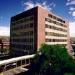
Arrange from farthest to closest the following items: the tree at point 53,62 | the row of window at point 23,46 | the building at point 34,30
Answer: the row of window at point 23,46, the building at point 34,30, the tree at point 53,62

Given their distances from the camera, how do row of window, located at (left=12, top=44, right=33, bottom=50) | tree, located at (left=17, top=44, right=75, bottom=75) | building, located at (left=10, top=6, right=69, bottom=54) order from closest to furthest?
tree, located at (left=17, top=44, right=75, bottom=75), building, located at (left=10, top=6, right=69, bottom=54), row of window, located at (left=12, top=44, right=33, bottom=50)

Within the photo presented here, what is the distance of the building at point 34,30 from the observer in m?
55.0

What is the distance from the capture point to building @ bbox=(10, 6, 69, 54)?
55.0m

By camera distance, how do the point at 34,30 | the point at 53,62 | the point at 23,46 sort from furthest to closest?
the point at 23,46 < the point at 34,30 < the point at 53,62

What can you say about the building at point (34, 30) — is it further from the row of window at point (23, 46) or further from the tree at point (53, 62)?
the tree at point (53, 62)

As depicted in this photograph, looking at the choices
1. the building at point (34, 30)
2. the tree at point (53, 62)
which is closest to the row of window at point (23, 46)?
the building at point (34, 30)

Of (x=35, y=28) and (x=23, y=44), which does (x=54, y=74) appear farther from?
(x=23, y=44)

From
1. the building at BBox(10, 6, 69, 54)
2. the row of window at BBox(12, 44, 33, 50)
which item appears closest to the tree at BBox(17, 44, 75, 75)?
the building at BBox(10, 6, 69, 54)

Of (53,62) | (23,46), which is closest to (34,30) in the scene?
(23,46)

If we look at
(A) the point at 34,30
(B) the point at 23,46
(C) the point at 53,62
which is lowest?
(C) the point at 53,62

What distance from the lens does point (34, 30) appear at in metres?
55.7

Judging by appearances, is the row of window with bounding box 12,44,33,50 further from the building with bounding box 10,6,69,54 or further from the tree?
the tree

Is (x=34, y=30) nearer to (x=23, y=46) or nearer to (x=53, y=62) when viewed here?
(x=23, y=46)

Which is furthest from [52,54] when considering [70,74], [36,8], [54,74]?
[36,8]
